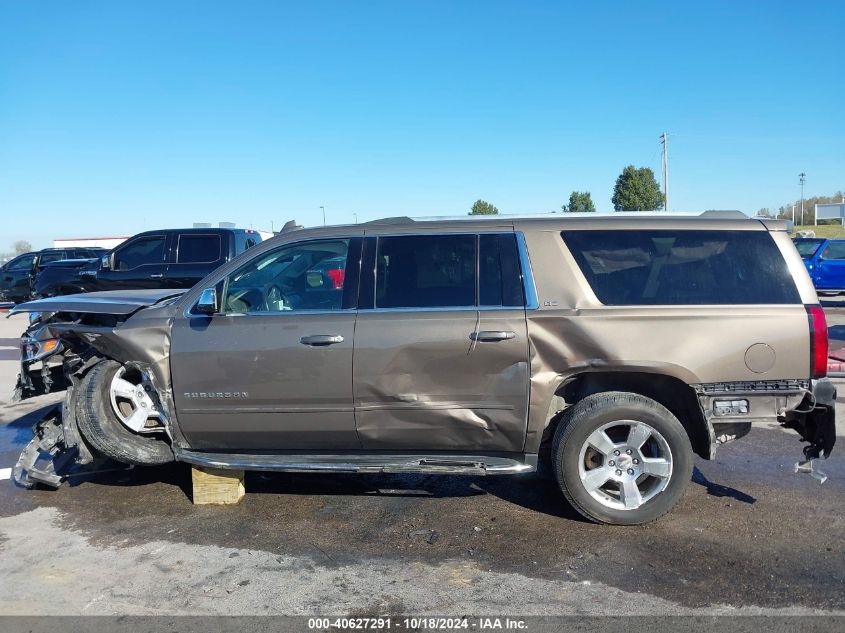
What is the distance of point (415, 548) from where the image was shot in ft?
13.3

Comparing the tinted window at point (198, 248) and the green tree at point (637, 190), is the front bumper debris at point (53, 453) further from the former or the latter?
the green tree at point (637, 190)

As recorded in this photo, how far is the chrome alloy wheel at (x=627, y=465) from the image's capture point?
4.21 m

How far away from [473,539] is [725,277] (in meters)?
2.26

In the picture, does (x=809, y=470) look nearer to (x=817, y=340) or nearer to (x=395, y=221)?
(x=817, y=340)

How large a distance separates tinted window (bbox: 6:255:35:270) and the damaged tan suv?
70.5 ft

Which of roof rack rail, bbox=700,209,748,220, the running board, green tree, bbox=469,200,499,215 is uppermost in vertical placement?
green tree, bbox=469,200,499,215

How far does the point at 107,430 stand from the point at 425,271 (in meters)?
2.49

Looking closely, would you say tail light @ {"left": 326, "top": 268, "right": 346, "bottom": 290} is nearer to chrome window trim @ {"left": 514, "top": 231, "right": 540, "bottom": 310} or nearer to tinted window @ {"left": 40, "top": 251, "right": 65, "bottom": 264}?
chrome window trim @ {"left": 514, "top": 231, "right": 540, "bottom": 310}

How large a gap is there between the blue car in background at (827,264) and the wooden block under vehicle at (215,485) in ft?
58.0

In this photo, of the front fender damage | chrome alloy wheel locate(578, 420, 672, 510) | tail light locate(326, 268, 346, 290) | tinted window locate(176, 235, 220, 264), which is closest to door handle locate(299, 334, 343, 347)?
tail light locate(326, 268, 346, 290)

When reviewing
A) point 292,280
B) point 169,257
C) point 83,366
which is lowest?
point 83,366

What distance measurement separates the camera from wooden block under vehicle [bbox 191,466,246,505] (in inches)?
188

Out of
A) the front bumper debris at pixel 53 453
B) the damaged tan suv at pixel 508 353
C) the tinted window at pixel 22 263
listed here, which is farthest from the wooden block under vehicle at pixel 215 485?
the tinted window at pixel 22 263

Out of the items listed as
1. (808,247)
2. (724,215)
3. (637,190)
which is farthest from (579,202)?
(724,215)
